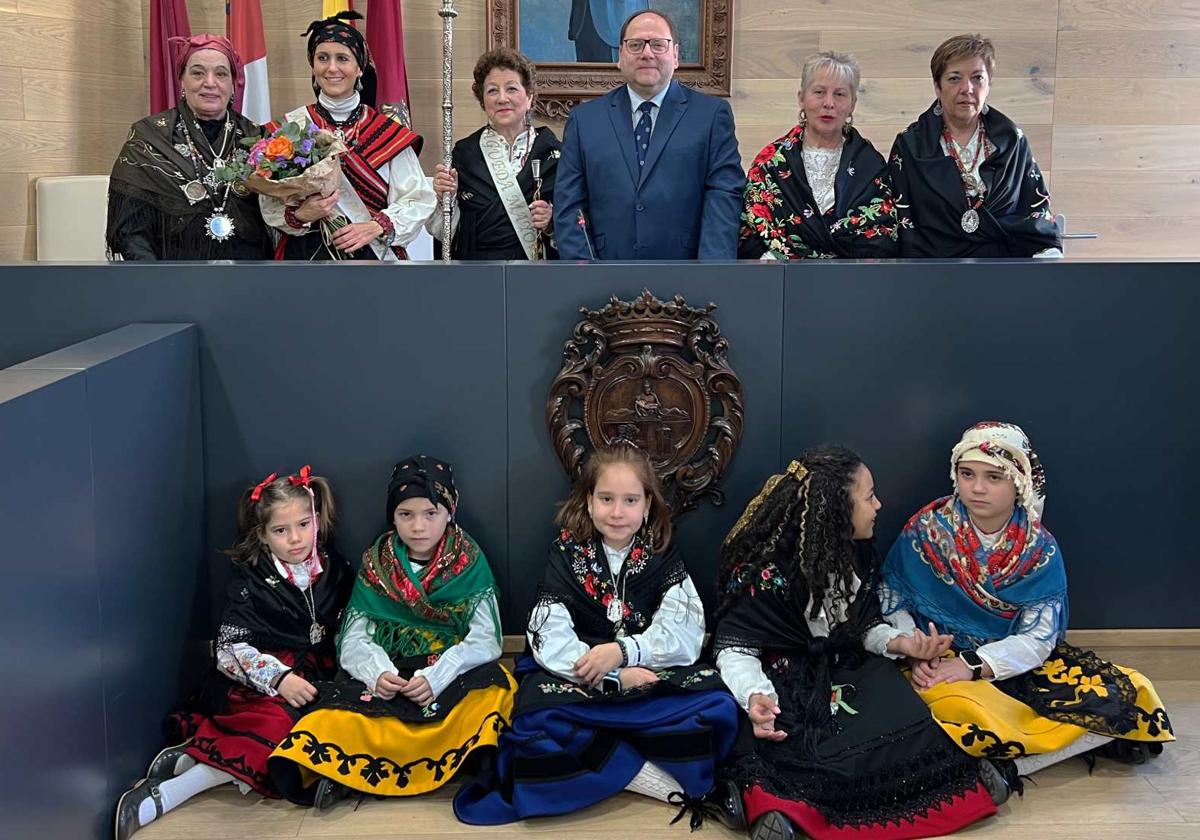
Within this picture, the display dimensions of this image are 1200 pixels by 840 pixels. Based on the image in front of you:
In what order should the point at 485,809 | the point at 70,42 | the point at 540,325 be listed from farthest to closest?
1. the point at 70,42
2. the point at 540,325
3. the point at 485,809

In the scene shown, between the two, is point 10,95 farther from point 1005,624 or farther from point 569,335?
point 1005,624

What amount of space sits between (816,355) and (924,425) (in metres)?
0.35

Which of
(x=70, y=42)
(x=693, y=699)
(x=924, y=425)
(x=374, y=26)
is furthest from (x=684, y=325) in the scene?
(x=70, y=42)

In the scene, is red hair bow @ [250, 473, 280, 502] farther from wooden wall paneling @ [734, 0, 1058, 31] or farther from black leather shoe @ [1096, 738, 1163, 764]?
wooden wall paneling @ [734, 0, 1058, 31]

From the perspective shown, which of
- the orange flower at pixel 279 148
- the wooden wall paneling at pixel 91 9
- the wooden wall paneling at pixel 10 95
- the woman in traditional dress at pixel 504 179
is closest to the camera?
the orange flower at pixel 279 148

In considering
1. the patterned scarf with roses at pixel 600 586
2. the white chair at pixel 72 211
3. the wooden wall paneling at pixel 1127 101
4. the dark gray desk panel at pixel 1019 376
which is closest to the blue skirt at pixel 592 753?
the patterned scarf with roses at pixel 600 586

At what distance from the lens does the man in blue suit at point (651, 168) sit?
3814mm

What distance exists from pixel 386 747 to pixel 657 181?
1.88 m

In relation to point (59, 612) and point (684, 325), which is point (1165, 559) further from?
point (59, 612)

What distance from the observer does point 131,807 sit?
8.73ft

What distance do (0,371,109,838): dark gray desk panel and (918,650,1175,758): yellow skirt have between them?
6.00 ft

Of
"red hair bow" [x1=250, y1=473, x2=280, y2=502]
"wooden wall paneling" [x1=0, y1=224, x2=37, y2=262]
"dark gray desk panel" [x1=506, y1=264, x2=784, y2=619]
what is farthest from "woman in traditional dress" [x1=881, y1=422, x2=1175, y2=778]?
"wooden wall paneling" [x1=0, y1=224, x2=37, y2=262]

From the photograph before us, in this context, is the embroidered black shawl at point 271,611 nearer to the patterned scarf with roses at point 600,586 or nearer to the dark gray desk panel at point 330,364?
the dark gray desk panel at point 330,364

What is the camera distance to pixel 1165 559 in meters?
3.48
